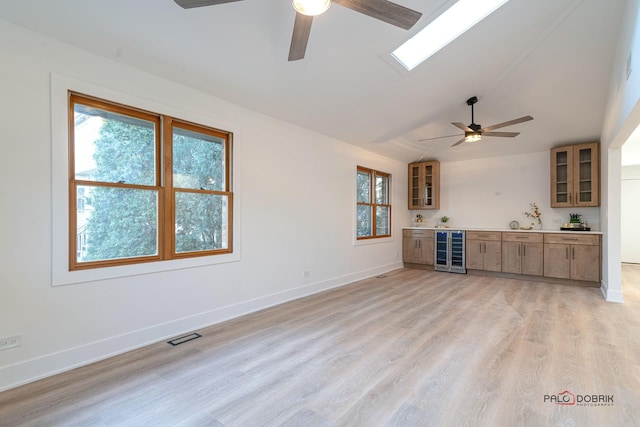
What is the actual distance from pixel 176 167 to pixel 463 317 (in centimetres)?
380

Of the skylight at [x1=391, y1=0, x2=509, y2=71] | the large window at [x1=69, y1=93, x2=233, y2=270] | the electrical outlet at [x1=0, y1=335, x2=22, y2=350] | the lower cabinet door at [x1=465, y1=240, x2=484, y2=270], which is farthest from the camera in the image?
the lower cabinet door at [x1=465, y1=240, x2=484, y2=270]

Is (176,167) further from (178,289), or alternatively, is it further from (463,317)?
(463,317)

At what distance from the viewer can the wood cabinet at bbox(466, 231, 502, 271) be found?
6219 mm

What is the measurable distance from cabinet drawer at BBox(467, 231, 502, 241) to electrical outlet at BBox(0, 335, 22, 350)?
6.97 meters

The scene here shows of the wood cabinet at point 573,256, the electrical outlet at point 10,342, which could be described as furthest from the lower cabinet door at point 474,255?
the electrical outlet at point 10,342

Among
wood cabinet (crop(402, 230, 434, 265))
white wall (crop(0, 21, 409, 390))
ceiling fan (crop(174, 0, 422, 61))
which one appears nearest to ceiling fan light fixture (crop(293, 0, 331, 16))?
ceiling fan (crop(174, 0, 422, 61))

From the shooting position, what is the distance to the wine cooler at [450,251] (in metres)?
6.62

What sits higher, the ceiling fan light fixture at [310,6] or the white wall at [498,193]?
the ceiling fan light fixture at [310,6]

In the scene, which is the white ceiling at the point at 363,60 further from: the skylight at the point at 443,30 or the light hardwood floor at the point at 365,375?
the light hardwood floor at the point at 365,375

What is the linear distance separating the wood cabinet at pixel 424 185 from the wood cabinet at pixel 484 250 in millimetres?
1232

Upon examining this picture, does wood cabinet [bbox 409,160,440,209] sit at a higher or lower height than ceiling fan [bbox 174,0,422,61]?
lower

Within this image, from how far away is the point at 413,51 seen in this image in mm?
3586

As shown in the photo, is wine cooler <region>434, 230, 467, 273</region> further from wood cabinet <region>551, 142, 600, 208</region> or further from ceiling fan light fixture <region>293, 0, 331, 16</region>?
ceiling fan light fixture <region>293, 0, 331, 16</region>

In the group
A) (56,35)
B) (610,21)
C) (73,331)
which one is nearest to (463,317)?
(610,21)
